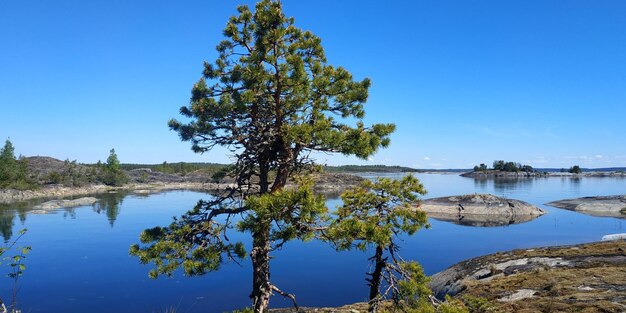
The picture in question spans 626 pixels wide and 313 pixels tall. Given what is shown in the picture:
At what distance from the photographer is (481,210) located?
55.8m

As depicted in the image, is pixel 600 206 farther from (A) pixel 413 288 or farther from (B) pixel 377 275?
(A) pixel 413 288

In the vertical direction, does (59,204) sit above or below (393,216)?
below

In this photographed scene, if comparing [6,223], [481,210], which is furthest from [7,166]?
[481,210]

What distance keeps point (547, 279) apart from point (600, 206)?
55.3m

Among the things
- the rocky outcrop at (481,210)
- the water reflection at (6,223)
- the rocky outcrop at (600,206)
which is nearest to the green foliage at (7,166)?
the water reflection at (6,223)

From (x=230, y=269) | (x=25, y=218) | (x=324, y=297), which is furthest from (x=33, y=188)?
(x=324, y=297)

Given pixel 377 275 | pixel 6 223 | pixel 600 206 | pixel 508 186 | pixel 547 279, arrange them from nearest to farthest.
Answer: pixel 377 275, pixel 547 279, pixel 6 223, pixel 600 206, pixel 508 186

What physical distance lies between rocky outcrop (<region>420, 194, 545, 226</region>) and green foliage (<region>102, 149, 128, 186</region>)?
103 metres

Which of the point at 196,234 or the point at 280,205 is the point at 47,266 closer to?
the point at 196,234

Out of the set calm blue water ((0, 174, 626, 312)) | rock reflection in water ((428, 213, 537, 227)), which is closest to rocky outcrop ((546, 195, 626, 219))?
calm blue water ((0, 174, 626, 312))

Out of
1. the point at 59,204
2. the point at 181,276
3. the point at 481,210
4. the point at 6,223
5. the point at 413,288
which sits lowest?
the point at 181,276

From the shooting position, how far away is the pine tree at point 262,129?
357 inches

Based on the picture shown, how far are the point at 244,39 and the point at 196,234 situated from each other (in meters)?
4.85

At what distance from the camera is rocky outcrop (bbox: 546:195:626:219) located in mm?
57588
